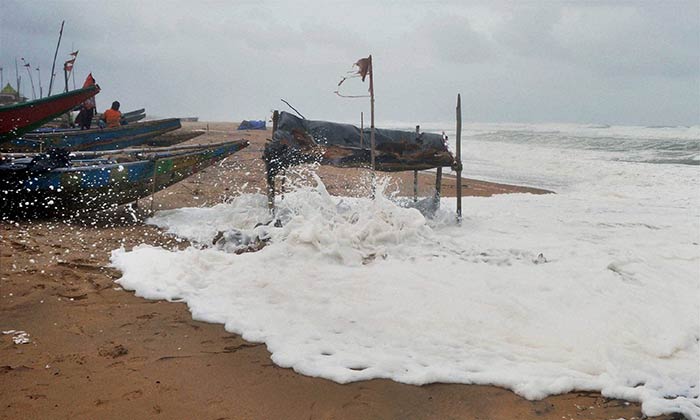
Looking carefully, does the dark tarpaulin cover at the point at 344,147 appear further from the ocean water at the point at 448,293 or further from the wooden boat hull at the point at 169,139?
the wooden boat hull at the point at 169,139

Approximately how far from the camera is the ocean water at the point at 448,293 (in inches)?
145

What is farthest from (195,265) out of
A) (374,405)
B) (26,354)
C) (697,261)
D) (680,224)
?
(680,224)

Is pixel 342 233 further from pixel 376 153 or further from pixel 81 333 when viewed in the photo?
pixel 81 333

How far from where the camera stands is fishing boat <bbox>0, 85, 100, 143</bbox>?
6.83 metres

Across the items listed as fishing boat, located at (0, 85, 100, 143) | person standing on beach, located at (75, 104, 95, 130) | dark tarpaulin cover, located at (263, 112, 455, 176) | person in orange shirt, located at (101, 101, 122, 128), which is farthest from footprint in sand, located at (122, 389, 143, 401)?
person standing on beach, located at (75, 104, 95, 130)

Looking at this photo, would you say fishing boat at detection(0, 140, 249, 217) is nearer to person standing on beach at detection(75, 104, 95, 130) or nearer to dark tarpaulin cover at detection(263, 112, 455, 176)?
dark tarpaulin cover at detection(263, 112, 455, 176)

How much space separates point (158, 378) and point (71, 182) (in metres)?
5.22

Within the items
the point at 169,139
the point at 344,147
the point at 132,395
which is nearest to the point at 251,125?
the point at 169,139

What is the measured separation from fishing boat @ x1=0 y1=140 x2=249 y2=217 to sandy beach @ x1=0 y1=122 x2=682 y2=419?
259 centimetres

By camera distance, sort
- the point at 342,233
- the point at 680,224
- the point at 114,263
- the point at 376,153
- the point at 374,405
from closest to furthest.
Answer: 1. the point at 374,405
2. the point at 114,263
3. the point at 342,233
4. the point at 376,153
5. the point at 680,224

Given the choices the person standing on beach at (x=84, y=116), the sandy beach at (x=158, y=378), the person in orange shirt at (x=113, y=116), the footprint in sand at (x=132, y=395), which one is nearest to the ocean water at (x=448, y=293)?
the sandy beach at (x=158, y=378)

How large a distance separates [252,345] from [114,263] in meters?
2.53

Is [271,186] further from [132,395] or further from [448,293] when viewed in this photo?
[132,395]

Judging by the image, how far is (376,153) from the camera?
8.47m
